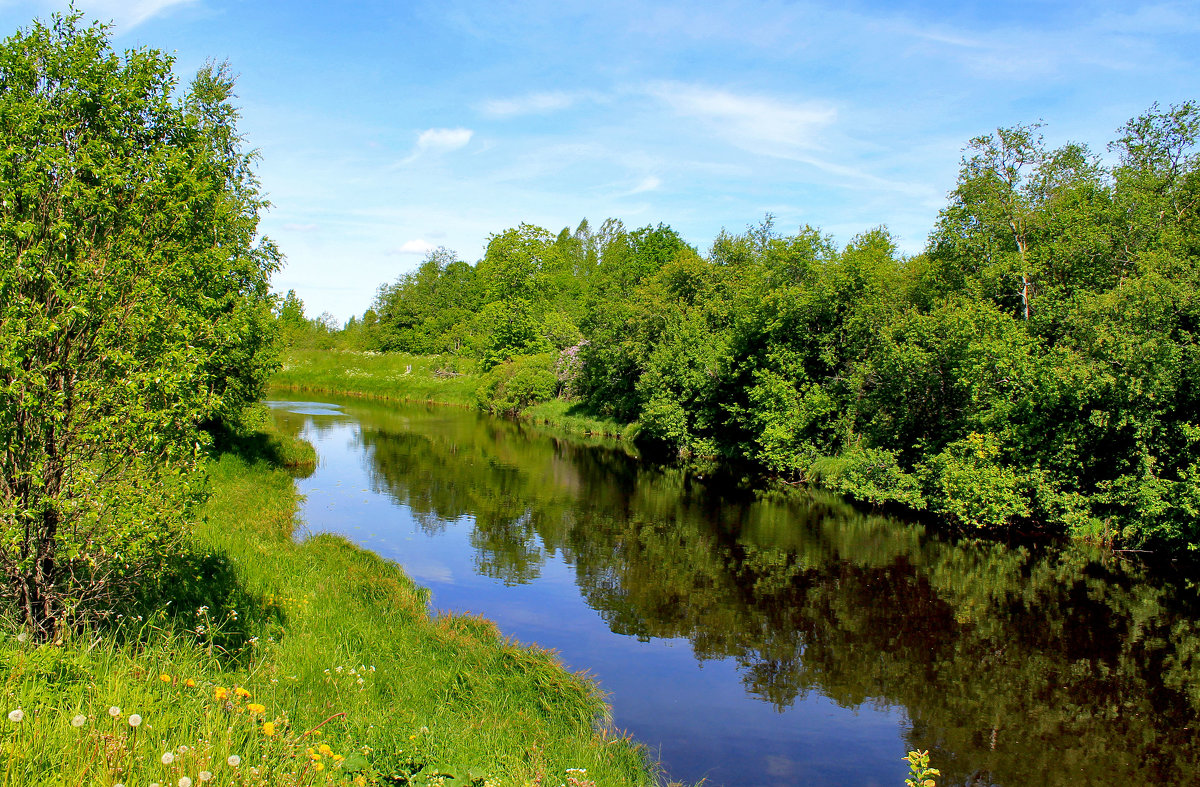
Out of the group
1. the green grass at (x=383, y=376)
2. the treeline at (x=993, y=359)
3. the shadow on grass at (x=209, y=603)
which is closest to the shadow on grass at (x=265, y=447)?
the shadow on grass at (x=209, y=603)

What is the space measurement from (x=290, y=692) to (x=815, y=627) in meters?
10.5

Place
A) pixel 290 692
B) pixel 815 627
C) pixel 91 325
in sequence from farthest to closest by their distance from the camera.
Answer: pixel 815 627, pixel 290 692, pixel 91 325

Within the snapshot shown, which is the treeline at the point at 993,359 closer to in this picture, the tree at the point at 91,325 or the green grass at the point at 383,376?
the tree at the point at 91,325

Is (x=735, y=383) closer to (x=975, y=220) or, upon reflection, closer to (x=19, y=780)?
(x=975, y=220)

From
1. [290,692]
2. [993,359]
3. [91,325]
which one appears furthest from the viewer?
[993,359]

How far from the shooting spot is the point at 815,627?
14.4 metres

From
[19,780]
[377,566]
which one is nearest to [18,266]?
[19,780]

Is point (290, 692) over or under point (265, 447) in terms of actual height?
over

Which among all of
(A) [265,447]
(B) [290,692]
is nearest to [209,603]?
(B) [290,692]

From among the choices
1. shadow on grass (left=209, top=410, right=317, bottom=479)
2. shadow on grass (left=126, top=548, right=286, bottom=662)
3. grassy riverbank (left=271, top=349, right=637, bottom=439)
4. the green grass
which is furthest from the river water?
the green grass

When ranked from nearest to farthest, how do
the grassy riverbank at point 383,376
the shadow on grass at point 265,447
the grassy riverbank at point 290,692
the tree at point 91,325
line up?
the grassy riverbank at point 290,692, the tree at point 91,325, the shadow on grass at point 265,447, the grassy riverbank at point 383,376

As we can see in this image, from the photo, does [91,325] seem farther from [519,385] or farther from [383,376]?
[383,376]

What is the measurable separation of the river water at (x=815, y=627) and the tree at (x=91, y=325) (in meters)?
7.13

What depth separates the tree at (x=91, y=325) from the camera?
6.10 m
